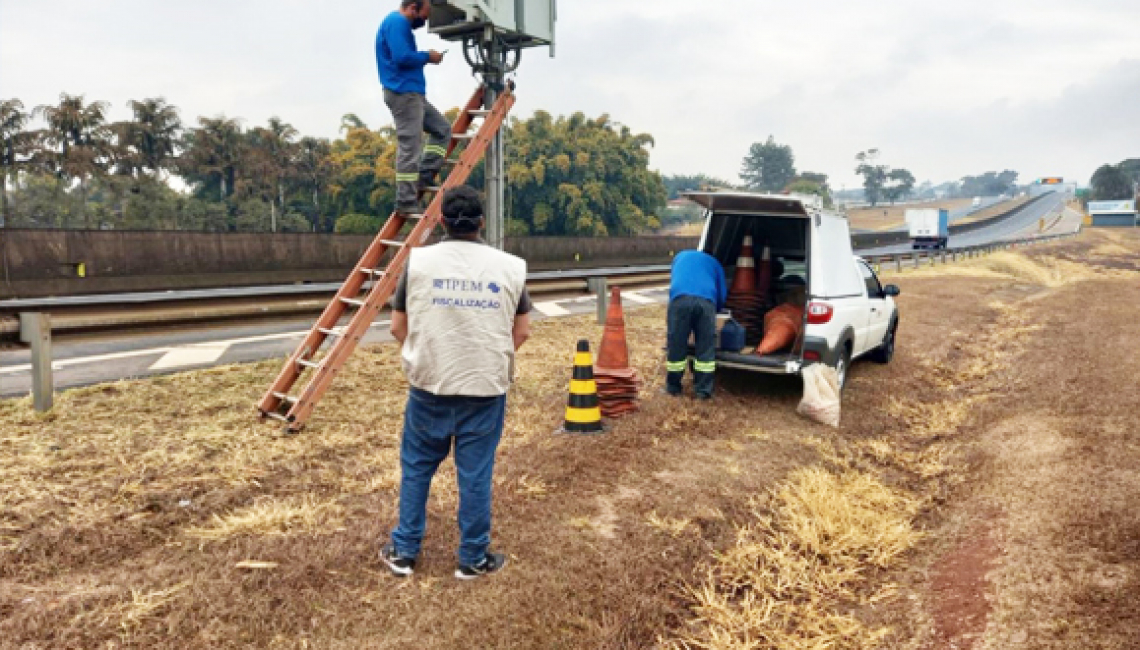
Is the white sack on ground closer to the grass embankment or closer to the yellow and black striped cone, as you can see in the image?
the grass embankment

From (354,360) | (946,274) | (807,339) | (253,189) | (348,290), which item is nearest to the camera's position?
(348,290)

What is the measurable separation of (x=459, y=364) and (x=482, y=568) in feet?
3.52

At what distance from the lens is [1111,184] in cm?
13575

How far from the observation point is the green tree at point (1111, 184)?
133250 mm

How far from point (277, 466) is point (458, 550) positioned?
2.01 m

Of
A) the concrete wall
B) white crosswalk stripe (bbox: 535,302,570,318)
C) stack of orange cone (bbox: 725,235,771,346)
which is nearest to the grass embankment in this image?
stack of orange cone (bbox: 725,235,771,346)

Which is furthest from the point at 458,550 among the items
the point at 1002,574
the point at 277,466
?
the point at 1002,574

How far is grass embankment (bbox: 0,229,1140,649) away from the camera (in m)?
3.22

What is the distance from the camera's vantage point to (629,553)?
392 cm

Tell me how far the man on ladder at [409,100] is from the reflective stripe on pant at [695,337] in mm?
2818

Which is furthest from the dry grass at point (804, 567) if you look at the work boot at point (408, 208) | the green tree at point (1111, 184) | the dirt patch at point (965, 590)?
the green tree at point (1111, 184)

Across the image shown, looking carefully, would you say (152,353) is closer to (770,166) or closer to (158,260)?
(158,260)

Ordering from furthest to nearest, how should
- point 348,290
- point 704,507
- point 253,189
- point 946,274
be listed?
1. point 253,189
2. point 946,274
3. point 348,290
4. point 704,507

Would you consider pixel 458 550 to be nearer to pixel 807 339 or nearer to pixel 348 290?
pixel 348 290
